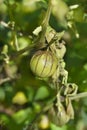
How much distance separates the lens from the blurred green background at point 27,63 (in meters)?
2.32

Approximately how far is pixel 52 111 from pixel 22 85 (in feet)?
2.24

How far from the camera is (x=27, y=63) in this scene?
9.14ft

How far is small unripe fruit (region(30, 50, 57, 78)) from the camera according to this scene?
6.16ft

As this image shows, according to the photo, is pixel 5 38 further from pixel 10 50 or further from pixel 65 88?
pixel 65 88

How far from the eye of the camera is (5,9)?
8.91 ft

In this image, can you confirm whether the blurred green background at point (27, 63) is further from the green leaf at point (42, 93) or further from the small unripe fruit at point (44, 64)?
the small unripe fruit at point (44, 64)

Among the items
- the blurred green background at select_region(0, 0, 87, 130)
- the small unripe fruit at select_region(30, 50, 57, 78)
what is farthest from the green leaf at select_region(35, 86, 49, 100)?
the small unripe fruit at select_region(30, 50, 57, 78)

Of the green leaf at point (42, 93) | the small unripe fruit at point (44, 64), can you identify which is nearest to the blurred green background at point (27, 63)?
the green leaf at point (42, 93)

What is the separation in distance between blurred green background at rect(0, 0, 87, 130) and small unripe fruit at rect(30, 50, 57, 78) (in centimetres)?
36

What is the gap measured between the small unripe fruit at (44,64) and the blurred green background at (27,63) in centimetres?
36

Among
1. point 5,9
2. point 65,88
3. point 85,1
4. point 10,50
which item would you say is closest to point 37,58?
point 65,88

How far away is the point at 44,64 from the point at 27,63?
0.87m

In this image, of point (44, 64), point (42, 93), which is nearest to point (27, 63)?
point (42, 93)

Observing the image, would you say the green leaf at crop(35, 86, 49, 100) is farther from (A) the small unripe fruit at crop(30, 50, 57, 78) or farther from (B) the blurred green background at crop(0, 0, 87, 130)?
(A) the small unripe fruit at crop(30, 50, 57, 78)
